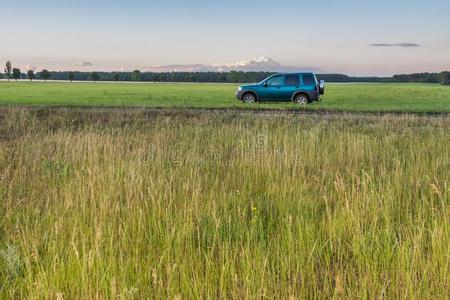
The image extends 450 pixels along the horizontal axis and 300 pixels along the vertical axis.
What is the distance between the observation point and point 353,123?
574 inches

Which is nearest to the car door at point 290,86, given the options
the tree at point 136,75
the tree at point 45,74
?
the tree at point 136,75

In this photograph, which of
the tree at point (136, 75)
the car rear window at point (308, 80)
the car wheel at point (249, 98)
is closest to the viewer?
the car rear window at point (308, 80)

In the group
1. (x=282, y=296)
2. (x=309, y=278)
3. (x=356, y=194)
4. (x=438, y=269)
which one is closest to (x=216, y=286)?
(x=282, y=296)

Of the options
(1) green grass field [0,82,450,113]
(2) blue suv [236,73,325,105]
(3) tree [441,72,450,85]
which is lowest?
(1) green grass field [0,82,450,113]

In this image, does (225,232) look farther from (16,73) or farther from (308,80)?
(16,73)

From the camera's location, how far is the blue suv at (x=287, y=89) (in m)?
25.9

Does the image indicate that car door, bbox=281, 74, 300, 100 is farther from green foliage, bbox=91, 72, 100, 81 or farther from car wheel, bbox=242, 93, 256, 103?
green foliage, bbox=91, 72, 100, 81

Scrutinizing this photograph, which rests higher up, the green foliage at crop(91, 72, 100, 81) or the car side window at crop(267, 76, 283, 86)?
the green foliage at crop(91, 72, 100, 81)

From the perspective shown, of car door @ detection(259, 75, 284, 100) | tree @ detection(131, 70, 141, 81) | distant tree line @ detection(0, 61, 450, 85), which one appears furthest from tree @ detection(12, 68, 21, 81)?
car door @ detection(259, 75, 284, 100)

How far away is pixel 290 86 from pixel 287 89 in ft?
Result: 0.80

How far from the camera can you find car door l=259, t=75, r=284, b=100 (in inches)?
1039

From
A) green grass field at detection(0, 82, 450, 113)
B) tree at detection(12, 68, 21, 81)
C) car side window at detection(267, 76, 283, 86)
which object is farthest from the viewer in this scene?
tree at detection(12, 68, 21, 81)

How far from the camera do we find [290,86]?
85.8 feet

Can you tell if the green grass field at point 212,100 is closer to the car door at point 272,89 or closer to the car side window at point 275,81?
the car door at point 272,89
